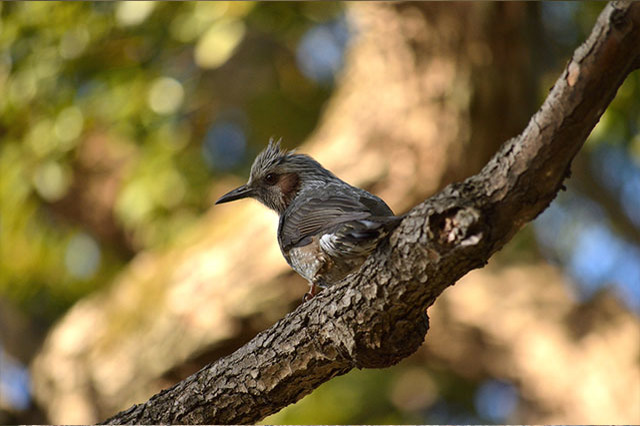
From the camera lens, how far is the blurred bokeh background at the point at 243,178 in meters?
6.71

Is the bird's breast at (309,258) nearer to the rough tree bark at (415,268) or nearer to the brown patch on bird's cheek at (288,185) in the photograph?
the rough tree bark at (415,268)

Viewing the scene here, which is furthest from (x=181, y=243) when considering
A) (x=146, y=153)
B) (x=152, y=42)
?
(x=152, y=42)

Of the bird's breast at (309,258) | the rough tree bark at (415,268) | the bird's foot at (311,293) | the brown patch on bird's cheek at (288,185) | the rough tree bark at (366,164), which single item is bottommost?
the rough tree bark at (415,268)

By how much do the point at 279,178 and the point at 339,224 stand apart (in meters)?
1.44

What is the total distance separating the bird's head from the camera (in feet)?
15.4

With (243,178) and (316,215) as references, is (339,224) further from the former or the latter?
(243,178)

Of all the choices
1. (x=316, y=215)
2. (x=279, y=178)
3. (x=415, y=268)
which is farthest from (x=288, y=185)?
(x=415, y=268)

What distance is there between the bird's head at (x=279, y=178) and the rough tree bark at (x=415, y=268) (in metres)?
1.61

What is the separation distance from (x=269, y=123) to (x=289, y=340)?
748cm

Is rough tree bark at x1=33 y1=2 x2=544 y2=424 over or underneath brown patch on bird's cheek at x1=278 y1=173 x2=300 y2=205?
over

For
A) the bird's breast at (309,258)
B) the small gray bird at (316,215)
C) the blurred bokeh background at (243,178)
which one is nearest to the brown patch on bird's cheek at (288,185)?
the small gray bird at (316,215)

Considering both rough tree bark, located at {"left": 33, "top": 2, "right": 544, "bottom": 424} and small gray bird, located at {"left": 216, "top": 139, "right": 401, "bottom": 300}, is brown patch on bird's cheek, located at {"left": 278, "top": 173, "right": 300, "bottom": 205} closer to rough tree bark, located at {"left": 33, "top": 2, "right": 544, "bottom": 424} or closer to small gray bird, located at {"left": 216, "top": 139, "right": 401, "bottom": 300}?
small gray bird, located at {"left": 216, "top": 139, "right": 401, "bottom": 300}

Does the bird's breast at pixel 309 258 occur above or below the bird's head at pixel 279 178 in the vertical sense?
below

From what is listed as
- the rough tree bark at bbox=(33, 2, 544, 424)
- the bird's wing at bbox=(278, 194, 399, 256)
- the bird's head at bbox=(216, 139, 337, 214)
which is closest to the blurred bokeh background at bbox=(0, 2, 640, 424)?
the rough tree bark at bbox=(33, 2, 544, 424)
